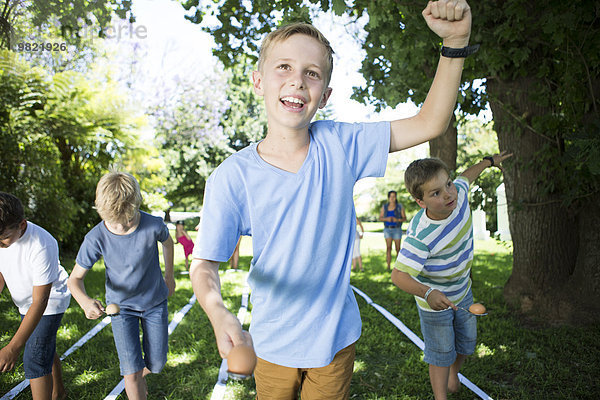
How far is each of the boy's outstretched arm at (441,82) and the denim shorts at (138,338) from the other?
2.40 meters

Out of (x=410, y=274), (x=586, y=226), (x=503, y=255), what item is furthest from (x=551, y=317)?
(x=503, y=255)

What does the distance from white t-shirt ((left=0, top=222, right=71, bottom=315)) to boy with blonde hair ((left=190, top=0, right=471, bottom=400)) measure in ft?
6.11

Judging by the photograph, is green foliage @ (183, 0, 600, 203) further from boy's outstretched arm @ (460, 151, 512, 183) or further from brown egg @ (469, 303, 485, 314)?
brown egg @ (469, 303, 485, 314)

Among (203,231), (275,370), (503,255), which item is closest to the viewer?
(203,231)

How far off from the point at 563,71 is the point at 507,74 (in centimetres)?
73

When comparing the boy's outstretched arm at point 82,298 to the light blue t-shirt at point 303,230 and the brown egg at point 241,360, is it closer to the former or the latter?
the light blue t-shirt at point 303,230

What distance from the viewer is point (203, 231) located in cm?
160

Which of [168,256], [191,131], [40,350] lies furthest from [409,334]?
[191,131]

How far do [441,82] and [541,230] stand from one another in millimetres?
4767

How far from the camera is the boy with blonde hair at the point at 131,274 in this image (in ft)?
10.9

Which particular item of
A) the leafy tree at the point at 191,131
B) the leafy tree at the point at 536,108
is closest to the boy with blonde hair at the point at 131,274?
the leafy tree at the point at 536,108

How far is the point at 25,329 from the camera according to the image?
113 inches

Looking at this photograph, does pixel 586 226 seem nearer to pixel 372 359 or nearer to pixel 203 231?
pixel 372 359

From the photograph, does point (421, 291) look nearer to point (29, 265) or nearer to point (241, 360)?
point (241, 360)
